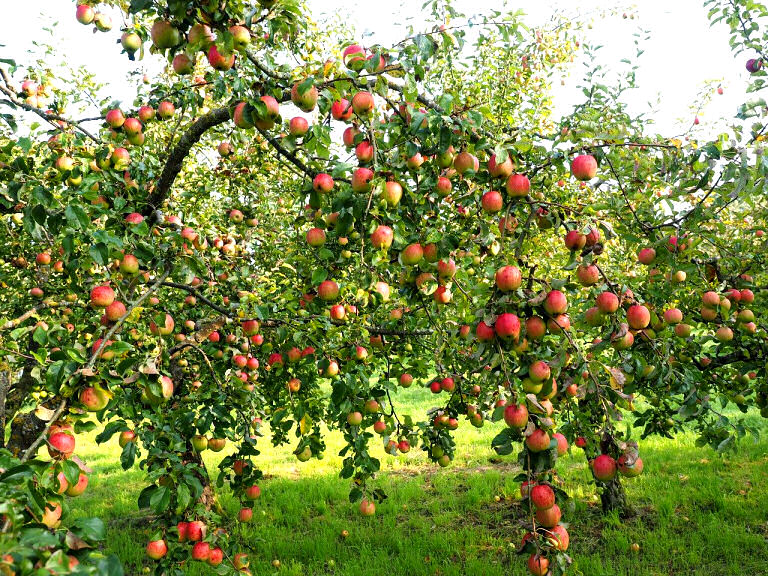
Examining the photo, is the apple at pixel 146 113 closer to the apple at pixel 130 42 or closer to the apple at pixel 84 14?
the apple at pixel 84 14

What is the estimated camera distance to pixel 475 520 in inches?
220

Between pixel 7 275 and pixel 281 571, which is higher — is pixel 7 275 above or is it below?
above

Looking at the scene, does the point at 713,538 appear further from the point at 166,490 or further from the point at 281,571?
the point at 166,490

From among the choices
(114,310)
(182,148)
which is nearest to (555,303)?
(114,310)

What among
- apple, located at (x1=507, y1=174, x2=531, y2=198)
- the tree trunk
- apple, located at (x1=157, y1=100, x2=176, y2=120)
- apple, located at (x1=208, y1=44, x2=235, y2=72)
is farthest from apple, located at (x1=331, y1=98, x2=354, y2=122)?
the tree trunk

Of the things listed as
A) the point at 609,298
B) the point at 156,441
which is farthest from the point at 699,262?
the point at 156,441

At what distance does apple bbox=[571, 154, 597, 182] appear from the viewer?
187 centimetres

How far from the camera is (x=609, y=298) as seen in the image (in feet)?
5.89

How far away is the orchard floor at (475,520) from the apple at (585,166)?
2.79 metres

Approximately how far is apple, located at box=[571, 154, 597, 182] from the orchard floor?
2.79 m

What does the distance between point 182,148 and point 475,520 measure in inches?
186

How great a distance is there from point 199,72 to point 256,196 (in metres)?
1.37

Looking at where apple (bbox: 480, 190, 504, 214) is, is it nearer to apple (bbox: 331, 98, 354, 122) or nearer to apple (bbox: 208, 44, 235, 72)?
apple (bbox: 331, 98, 354, 122)

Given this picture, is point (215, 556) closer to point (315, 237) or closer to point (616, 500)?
point (315, 237)
